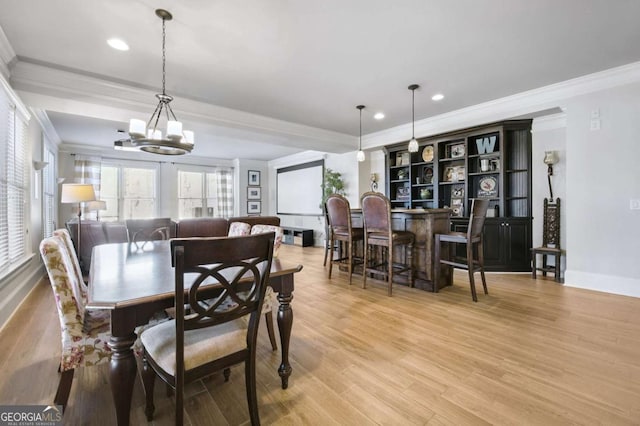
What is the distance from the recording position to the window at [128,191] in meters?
7.32

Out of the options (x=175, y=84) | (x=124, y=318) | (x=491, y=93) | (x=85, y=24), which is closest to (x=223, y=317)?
(x=124, y=318)

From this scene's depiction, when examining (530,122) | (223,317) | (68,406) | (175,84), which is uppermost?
(175,84)

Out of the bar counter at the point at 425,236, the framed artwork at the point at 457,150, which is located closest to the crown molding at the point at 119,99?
the bar counter at the point at 425,236

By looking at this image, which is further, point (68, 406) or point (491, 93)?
point (491, 93)

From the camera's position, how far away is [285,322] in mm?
1686

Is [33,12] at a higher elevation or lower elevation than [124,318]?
higher

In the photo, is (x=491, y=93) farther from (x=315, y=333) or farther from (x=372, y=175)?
(x=315, y=333)

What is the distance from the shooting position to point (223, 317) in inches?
48.1

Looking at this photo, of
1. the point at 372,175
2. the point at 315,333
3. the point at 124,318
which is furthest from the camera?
the point at 372,175

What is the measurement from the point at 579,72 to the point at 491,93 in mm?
894

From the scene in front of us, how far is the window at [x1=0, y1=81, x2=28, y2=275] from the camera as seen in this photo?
2.75 m

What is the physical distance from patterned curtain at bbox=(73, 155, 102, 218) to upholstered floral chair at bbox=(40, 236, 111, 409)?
6.67 metres

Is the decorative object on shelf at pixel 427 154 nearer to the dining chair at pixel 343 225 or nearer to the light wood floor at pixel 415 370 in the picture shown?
the dining chair at pixel 343 225

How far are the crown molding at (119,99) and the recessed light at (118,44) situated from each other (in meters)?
0.93
